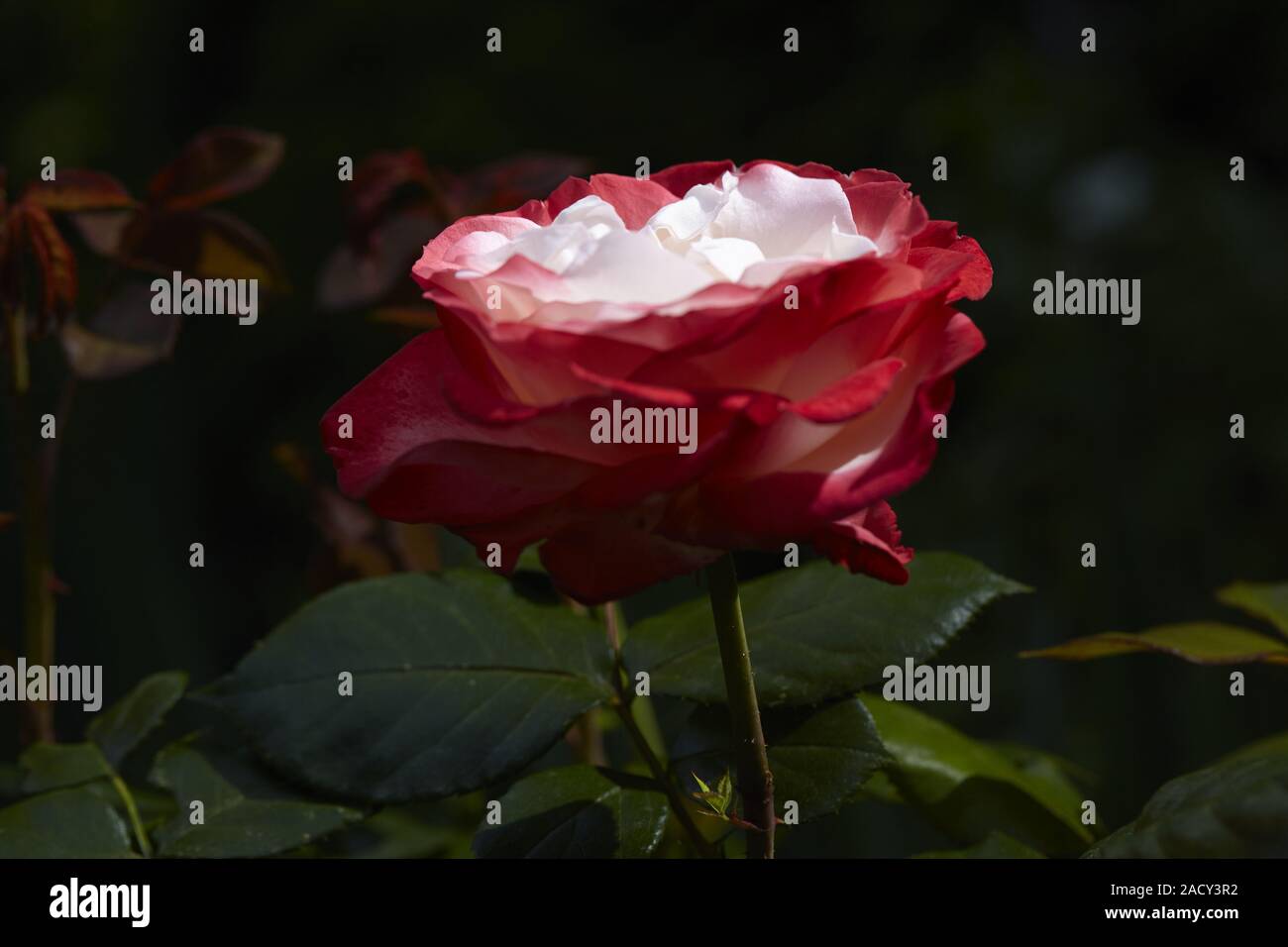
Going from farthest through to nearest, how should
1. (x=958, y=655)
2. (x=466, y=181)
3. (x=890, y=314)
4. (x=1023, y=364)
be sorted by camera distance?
(x=1023, y=364), (x=958, y=655), (x=466, y=181), (x=890, y=314)

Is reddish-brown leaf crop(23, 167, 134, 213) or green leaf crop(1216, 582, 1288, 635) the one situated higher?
reddish-brown leaf crop(23, 167, 134, 213)

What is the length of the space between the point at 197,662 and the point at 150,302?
1.20ft

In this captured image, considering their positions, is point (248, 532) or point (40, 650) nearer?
point (40, 650)

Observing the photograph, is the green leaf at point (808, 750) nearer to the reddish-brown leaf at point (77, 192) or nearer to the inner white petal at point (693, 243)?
the inner white petal at point (693, 243)

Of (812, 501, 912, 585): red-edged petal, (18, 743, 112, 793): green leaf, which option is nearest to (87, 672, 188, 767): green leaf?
(18, 743, 112, 793): green leaf

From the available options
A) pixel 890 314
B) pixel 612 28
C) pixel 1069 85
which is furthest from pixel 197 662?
pixel 1069 85

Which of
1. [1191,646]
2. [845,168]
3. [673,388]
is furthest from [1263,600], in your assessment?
[845,168]

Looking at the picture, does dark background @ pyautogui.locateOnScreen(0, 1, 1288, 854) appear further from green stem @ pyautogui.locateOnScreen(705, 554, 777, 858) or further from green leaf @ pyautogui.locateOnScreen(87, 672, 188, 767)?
green stem @ pyautogui.locateOnScreen(705, 554, 777, 858)

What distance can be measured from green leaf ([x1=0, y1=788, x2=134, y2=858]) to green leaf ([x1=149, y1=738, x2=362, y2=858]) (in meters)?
0.01

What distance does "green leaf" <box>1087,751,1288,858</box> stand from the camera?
281mm

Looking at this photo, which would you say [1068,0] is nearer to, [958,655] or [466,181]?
[958,655]

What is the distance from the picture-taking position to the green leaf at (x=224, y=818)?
333 mm

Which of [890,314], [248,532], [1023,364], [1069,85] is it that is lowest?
[890,314]
